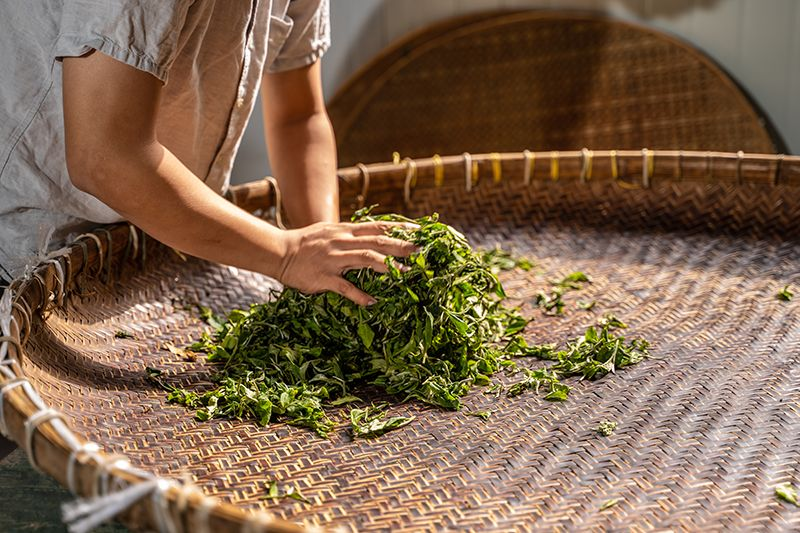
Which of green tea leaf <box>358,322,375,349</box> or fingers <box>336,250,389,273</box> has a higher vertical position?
fingers <box>336,250,389,273</box>

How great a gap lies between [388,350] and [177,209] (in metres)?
0.35

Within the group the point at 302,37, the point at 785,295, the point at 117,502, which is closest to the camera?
the point at 117,502

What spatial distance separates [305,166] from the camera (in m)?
1.67

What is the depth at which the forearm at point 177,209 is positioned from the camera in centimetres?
111

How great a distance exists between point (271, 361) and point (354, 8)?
2325 mm

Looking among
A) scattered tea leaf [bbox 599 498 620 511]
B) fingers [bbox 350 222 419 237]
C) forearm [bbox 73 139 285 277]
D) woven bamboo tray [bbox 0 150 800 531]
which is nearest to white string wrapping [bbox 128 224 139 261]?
woven bamboo tray [bbox 0 150 800 531]

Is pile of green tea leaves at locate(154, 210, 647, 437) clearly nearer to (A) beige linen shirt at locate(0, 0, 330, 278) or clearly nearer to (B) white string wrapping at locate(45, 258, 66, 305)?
(B) white string wrapping at locate(45, 258, 66, 305)

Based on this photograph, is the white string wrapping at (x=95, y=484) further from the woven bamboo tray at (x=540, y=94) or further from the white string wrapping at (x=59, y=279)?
the woven bamboo tray at (x=540, y=94)

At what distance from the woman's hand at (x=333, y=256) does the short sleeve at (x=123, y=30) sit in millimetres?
321

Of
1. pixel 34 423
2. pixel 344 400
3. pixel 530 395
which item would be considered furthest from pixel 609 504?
pixel 34 423

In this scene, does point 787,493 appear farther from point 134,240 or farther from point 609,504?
point 134,240

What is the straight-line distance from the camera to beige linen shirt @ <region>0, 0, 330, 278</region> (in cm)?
105

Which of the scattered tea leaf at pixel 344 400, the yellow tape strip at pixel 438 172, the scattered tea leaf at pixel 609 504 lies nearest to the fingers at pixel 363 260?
the scattered tea leaf at pixel 344 400

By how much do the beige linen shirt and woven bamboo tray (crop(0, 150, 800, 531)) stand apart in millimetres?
90
